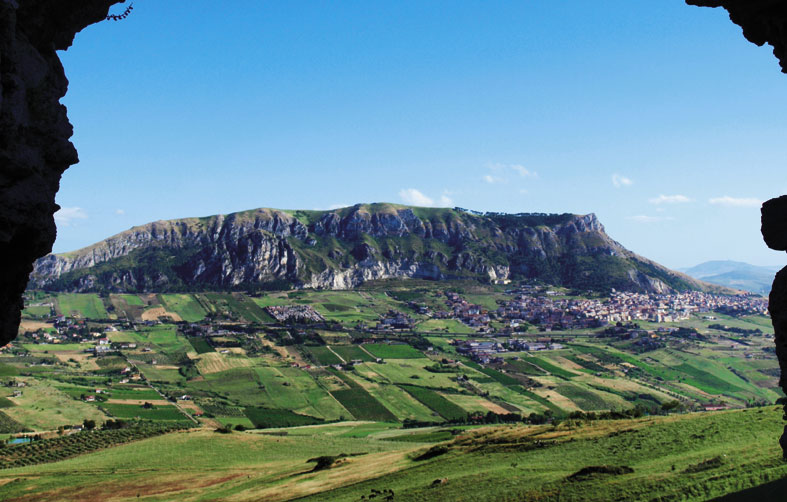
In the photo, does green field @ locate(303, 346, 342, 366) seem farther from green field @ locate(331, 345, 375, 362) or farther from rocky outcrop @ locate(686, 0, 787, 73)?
rocky outcrop @ locate(686, 0, 787, 73)

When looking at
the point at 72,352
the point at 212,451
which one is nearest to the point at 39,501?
the point at 212,451

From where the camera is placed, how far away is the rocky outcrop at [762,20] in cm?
1814

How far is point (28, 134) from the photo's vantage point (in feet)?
51.7

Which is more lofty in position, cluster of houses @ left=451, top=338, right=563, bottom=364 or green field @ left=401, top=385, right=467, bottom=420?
cluster of houses @ left=451, top=338, right=563, bottom=364

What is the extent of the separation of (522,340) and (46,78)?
180 metres

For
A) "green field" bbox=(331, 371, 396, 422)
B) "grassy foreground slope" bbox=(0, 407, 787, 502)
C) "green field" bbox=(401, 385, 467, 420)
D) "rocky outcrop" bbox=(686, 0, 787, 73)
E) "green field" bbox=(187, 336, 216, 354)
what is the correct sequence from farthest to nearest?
"green field" bbox=(187, 336, 216, 354) < "green field" bbox=(331, 371, 396, 422) < "green field" bbox=(401, 385, 467, 420) < "grassy foreground slope" bbox=(0, 407, 787, 502) < "rocky outcrop" bbox=(686, 0, 787, 73)

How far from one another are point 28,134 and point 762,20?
80.2 feet

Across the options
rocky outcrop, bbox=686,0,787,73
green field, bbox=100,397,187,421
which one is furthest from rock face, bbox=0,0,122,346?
green field, bbox=100,397,187,421

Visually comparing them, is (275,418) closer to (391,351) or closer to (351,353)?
(351,353)

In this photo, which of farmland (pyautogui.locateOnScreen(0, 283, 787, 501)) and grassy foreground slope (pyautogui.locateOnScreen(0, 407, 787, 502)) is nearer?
grassy foreground slope (pyautogui.locateOnScreen(0, 407, 787, 502))

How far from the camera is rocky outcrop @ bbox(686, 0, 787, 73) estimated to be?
18141 millimetres

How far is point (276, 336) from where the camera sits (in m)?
180

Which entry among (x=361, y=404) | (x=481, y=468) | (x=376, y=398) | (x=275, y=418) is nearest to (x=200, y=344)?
(x=275, y=418)

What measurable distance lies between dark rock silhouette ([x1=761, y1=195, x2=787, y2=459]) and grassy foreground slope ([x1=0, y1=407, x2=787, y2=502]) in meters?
7.07
